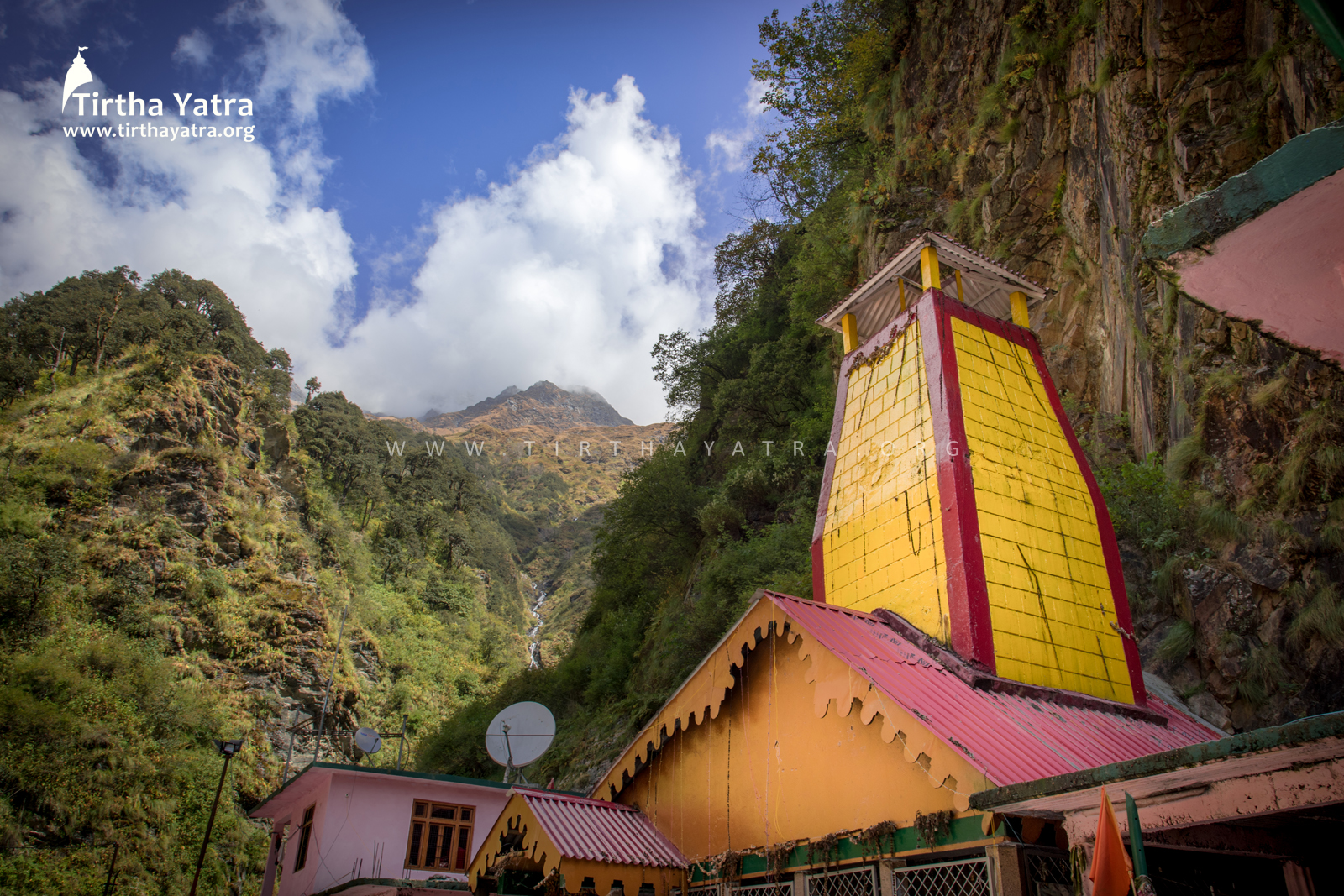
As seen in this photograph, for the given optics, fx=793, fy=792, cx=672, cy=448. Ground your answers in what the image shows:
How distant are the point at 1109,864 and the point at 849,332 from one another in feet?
31.7

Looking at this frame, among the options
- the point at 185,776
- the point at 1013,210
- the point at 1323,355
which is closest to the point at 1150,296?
the point at 1013,210

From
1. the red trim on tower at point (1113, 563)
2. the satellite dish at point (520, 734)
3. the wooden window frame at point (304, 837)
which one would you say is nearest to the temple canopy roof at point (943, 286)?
the red trim on tower at point (1113, 563)

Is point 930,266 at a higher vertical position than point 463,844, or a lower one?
higher

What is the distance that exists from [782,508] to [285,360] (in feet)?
154

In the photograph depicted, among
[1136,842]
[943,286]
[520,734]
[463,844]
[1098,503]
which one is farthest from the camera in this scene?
[463,844]

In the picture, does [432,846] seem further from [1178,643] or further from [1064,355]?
[1064,355]

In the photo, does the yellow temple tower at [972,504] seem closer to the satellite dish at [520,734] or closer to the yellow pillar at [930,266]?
the yellow pillar at [930,266]

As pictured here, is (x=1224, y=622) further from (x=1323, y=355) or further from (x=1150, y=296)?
(x=1323, y=355)

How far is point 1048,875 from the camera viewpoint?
17.4ft

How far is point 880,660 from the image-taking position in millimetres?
7125

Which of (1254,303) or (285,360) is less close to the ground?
(285,360)

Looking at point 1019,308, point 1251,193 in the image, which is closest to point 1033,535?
point 1019,308

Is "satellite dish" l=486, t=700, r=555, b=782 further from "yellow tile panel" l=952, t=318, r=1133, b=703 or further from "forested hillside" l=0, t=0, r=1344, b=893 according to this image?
"yellow tile panel" l=952, t=318, r=1133, b=703

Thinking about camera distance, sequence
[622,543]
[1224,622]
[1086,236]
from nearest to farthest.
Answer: [1224,622]
[1086,236]
[622,543]
